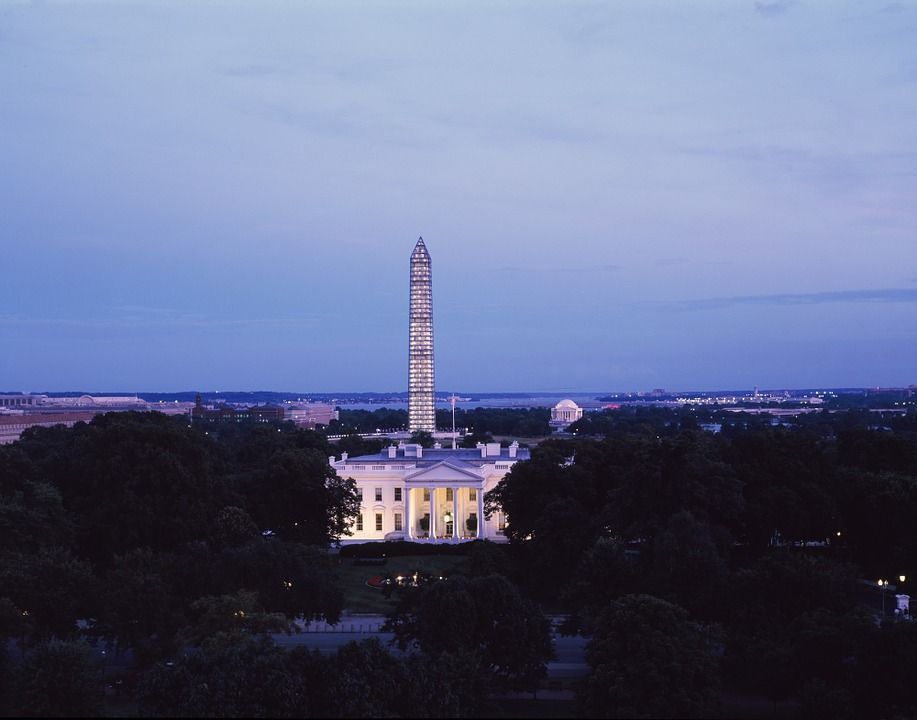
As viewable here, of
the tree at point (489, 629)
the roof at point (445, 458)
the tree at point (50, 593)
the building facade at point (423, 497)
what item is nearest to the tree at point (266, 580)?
the tree at point (50, 593)

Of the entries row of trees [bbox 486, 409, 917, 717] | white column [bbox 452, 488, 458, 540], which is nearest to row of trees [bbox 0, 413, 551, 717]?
row of trees [bbox 486, 409, 917, 717]

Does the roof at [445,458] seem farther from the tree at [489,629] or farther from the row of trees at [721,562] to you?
the tree at [489,629]

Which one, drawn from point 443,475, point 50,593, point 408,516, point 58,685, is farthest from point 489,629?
point 408,516

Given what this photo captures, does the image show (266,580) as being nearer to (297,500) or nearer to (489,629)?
(489,629)

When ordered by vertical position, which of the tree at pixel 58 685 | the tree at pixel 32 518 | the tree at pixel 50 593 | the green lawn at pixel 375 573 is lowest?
the green lawn at pixel 375 573

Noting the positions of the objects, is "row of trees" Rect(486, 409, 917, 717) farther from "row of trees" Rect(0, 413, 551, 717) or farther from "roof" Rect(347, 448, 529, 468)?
"roof" Rect(347, 448, 529, 468)

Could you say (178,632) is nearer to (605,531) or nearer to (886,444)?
(605,531)
